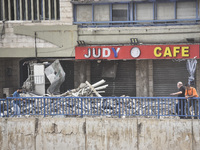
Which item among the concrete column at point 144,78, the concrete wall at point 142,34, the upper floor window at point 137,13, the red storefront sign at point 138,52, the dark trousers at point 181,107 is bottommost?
the dark trousers at point 181,107

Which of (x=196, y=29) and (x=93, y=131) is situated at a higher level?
(x=196, y=29)

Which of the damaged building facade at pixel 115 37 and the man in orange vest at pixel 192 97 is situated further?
the damaged building facade at pixel 115 37

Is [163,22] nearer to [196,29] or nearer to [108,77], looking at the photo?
[196,29]

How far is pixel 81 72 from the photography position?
17766mm

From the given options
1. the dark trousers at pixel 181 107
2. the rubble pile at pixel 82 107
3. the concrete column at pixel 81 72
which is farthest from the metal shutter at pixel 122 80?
the dark trousers at pixel 181 107

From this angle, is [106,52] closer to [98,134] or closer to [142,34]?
[142,34]

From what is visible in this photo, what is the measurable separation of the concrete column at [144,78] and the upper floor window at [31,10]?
634 cm

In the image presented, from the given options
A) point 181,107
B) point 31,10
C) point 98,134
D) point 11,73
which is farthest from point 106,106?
point 11,73

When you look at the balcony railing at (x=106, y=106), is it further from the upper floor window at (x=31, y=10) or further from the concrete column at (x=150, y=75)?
the upper floor window at (x=31, y=10)

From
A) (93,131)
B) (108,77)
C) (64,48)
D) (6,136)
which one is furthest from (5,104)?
(108,77)

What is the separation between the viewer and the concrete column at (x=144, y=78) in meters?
17.0

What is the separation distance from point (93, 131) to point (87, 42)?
7885 mm

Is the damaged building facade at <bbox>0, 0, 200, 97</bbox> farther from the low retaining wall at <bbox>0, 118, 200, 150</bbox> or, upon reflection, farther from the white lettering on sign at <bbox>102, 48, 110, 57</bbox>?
the low retaining wall at <bbox>0, 118, 200, 150</bbox>

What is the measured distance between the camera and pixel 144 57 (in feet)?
51.9
